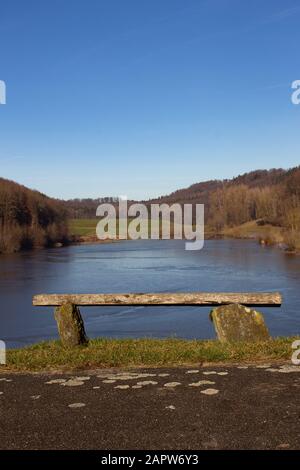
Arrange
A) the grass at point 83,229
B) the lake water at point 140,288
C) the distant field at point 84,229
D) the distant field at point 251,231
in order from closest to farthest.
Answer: the lake water at point 140,288
the distant field at point 251,231
the distant field at point 84,229
the grass at point 83,229

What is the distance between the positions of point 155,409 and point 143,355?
224 cm

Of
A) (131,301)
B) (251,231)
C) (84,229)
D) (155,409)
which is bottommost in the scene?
(155,409)

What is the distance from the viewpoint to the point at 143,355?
24.8ft

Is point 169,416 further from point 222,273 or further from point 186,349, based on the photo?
point 222,273

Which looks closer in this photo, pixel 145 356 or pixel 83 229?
pixel 145 356

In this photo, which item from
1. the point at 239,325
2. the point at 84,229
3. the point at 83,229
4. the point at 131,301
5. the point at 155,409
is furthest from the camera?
the point at 84,229

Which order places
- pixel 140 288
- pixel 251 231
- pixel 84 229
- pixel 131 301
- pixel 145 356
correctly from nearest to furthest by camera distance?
pixel 145 356, pixel 131 301, pixel 140 288, pixel 251 231, pixel 84 229

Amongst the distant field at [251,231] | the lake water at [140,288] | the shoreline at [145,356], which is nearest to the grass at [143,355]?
the shoreline at [145,356]

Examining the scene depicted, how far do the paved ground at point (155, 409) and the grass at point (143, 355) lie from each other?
42 cm

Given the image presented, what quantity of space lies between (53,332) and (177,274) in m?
23.5

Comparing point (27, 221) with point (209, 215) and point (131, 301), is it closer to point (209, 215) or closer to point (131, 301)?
point (209, 215)

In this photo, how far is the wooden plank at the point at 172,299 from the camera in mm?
8867

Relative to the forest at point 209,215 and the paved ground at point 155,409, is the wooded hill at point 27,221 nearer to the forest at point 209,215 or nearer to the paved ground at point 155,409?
the forest at point 209,215

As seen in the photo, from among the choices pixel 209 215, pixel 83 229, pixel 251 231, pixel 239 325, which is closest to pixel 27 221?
pixel 83 229
